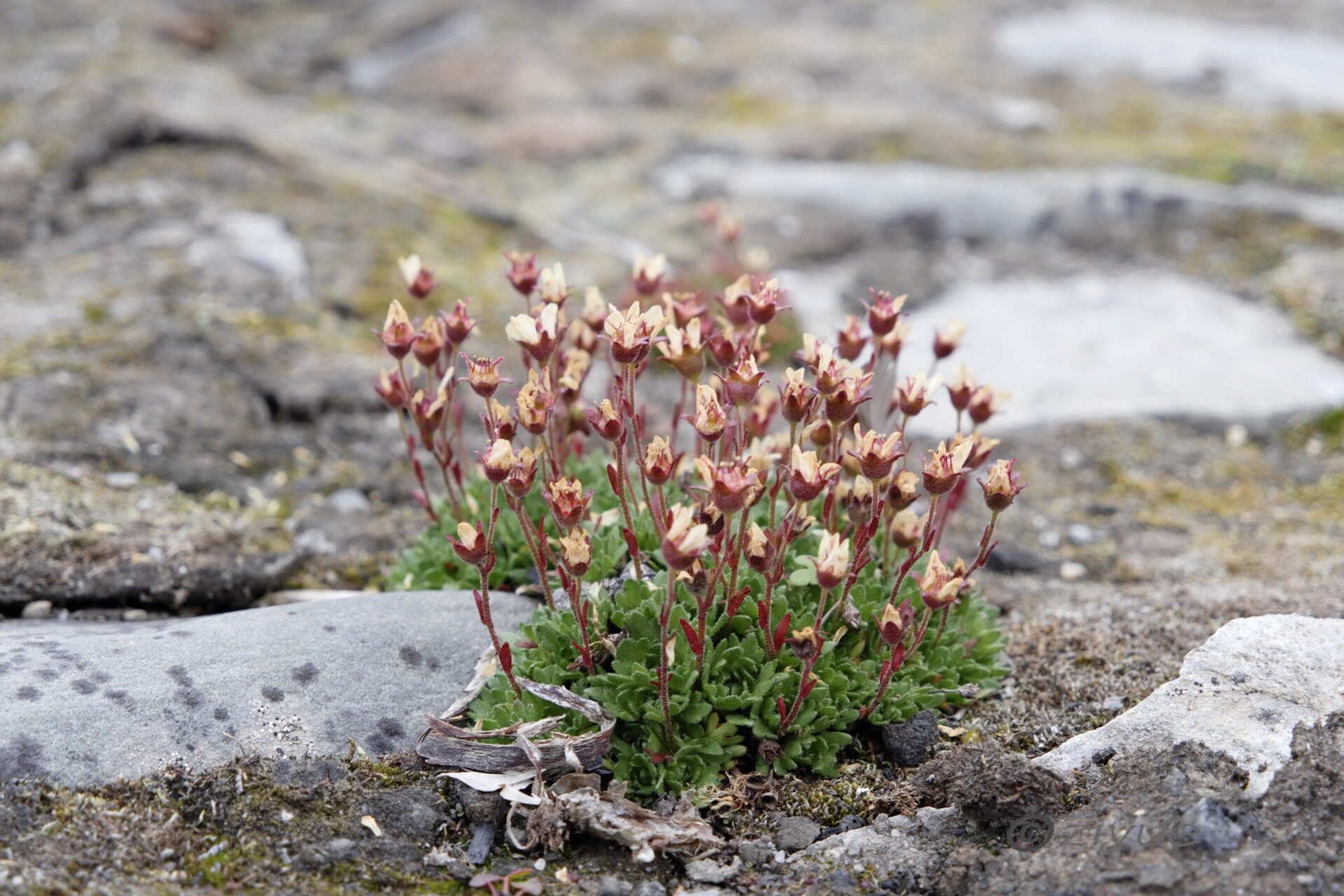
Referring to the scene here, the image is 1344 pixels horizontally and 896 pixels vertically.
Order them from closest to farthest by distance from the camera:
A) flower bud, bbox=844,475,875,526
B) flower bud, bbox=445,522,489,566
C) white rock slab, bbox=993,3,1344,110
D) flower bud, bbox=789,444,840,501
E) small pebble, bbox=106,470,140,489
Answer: flower bud, bbox=789,444,840,501 → flower bud, bbox=445,522,489,566 → flower bud, bbox=844,475,875,526 → small pebble, bbox=106,470,140,489 → white rock slab, bbox=993,3,1344,110

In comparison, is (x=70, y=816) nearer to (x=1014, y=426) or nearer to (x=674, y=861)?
(x=674, y=861)

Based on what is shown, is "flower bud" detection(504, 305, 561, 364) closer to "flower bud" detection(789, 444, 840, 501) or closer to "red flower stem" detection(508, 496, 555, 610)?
"red flower stem" detection(508, 496, 555, 610)

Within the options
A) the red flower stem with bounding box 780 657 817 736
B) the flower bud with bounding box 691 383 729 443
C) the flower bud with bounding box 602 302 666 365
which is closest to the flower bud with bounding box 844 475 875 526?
the red flower stem with bounding box 780 657 817 736

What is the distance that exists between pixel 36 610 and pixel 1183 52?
1052cm

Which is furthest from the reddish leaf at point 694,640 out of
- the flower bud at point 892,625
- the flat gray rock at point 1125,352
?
the flat gray rock at point 1125,352

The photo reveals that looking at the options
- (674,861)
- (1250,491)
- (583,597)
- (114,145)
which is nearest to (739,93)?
(114,145)

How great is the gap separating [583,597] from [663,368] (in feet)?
10.0

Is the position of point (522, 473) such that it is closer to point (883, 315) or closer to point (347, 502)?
point (883, 315)

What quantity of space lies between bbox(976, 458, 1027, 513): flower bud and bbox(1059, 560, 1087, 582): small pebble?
1833mm

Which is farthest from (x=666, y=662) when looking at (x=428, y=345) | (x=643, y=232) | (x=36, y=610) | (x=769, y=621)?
(x=643, y=232)

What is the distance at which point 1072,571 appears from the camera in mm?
4980

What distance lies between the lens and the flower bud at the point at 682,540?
2.89 metres

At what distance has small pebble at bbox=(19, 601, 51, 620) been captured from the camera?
4098mm

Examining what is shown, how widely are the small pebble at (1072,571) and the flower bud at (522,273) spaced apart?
266 centimetres
